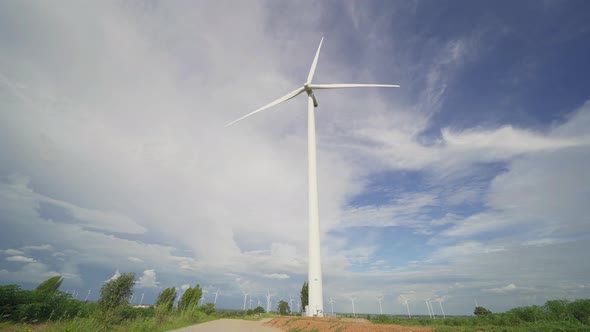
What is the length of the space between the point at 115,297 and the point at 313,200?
28005 mm

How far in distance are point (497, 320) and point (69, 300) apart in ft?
156

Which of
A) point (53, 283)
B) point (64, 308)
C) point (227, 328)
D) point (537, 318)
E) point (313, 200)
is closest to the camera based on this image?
point (537, 318)

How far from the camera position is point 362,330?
731 inches

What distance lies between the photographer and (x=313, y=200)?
130 ft

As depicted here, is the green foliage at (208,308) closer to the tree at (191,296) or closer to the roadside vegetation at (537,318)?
the tree at (191,296)

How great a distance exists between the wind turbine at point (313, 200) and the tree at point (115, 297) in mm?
22777

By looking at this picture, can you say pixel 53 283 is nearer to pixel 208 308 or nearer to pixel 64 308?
pixel 64 308

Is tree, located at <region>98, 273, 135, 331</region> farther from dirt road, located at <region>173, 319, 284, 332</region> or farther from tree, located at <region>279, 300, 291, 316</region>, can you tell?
tree, located at <region>279, 300, 291, 316</region>

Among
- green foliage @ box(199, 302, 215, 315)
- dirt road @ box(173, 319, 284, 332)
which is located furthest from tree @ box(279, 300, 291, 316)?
dirt road @ box(173, 319, 284, 332)

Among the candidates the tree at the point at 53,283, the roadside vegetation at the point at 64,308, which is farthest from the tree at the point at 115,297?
the tree at the point at 53,283

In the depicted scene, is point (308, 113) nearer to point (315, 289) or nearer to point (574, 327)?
point (315, 289)

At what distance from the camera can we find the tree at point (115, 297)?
2467 centimetres

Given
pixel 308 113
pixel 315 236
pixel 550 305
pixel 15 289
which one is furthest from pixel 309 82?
pixel 15 289

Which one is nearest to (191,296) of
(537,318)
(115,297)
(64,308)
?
(64,308)
